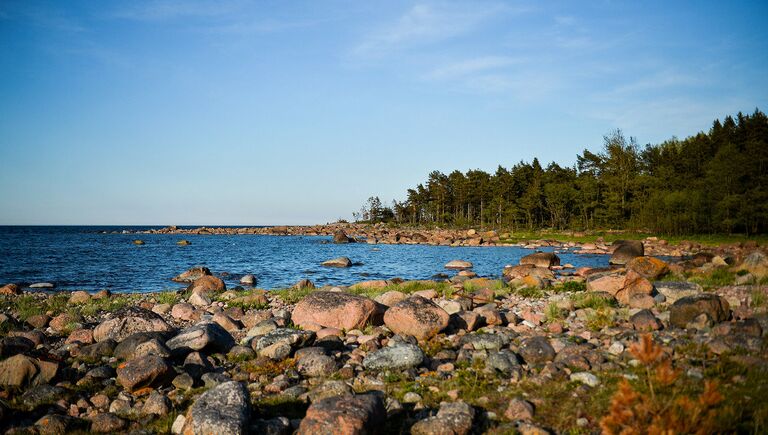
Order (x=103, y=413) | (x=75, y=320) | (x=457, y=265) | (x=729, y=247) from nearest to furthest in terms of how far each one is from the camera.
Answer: (x=103, y=413) → (x=75, y=320) → (x=457, y=265) → (x=729, y=247)

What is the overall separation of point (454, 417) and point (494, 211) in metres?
97.5

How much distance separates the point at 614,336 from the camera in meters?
10.7

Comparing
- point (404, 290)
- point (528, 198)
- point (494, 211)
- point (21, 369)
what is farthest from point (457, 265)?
point (494, 211)

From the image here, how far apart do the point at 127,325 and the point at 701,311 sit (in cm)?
1588

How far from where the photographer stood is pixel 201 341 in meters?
11.1

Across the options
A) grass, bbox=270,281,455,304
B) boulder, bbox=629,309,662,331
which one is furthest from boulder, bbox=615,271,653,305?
grass, bbox=270,281,455,304

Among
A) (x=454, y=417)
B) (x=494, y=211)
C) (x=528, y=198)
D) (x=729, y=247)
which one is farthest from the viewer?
(x=494, y=211)

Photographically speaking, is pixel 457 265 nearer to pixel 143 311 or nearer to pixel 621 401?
pixel 143 311

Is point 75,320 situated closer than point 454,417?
No

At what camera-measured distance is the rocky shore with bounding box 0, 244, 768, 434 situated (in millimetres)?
6316

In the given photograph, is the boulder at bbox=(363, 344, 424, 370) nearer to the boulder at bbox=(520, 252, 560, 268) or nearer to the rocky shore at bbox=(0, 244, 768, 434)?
the rocky shore at bbox=(0, 244, 768, 434)

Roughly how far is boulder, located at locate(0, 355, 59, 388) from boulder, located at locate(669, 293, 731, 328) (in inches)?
585

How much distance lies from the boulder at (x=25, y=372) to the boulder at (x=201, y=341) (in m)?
2.44

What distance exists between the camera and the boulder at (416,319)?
472 inches
